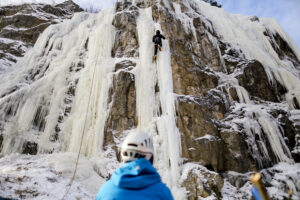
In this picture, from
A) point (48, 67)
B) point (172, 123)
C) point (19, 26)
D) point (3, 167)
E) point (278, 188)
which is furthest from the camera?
point (19, 26)

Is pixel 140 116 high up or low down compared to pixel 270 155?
up

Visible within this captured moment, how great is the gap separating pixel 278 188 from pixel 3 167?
942 centimetres

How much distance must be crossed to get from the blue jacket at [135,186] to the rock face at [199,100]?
553 cm

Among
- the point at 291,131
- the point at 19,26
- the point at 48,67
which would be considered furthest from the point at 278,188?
the point at 19,26

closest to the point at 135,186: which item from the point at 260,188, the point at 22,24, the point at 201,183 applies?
the point at 260,188

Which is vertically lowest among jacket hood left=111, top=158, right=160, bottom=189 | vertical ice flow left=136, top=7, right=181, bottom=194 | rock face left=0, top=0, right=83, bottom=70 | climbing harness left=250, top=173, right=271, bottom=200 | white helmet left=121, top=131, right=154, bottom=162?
climbing harness left=250, top=173, right=271, bottom=200

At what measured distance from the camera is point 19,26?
14211 millimetres

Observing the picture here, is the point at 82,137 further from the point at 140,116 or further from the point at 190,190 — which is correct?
the point at 190,190

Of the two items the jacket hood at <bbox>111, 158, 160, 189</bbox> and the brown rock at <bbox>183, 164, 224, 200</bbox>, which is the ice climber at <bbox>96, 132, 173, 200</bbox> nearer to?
the jacket hood at <bbox>111, 158, 160, 189</bbox>

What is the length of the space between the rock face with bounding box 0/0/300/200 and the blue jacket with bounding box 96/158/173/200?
18.1ft

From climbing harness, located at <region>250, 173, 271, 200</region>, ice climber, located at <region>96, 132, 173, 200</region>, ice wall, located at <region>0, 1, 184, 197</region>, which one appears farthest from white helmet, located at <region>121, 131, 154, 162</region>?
ice wall, located at <region>0, 1, 184, 197</region>

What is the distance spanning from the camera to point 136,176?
4.77ft

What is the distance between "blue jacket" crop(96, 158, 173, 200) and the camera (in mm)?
1384

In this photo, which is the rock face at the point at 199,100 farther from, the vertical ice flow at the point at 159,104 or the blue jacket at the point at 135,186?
the blue jacket at the point at 135,186
